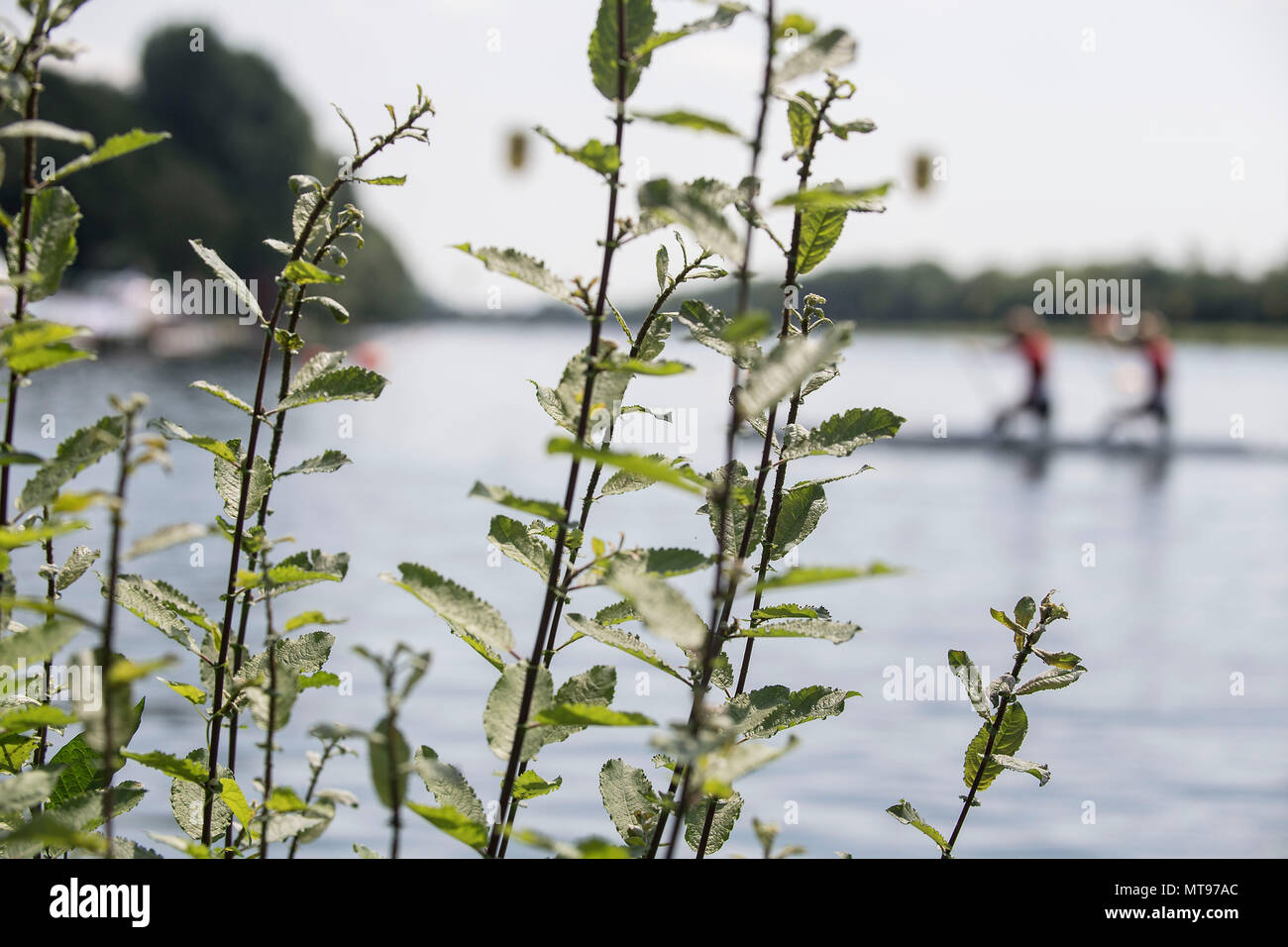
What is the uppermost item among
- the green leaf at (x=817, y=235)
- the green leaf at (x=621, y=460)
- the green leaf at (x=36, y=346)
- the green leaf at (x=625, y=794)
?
the green leaf at (x=817, y=235)

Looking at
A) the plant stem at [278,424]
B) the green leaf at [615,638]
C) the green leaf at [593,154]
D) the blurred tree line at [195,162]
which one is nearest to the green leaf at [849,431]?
the green leaf at [615,638]

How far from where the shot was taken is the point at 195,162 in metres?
63.2

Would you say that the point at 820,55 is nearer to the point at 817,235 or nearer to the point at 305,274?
the point at 817,235

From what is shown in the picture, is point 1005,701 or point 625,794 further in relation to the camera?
point 1005,701

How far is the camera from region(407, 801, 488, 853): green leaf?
1.05 m

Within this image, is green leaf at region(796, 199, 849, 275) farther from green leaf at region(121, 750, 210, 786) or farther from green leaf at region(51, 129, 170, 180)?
green leaf at region(121, 750, 210, 786)

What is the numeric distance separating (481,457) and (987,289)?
47.1m

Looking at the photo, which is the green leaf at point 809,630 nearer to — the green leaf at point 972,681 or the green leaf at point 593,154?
the green leaf at point 972,681

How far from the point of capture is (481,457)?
2406cm

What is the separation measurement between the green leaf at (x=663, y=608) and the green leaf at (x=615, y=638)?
0.18 m

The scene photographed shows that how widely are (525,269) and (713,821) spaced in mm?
739

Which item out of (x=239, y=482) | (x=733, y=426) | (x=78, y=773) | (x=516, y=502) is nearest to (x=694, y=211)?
(x=733, y=426)

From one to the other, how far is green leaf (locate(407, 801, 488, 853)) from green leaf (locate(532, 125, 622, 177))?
1.93ft

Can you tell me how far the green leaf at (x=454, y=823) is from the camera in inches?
41.2
